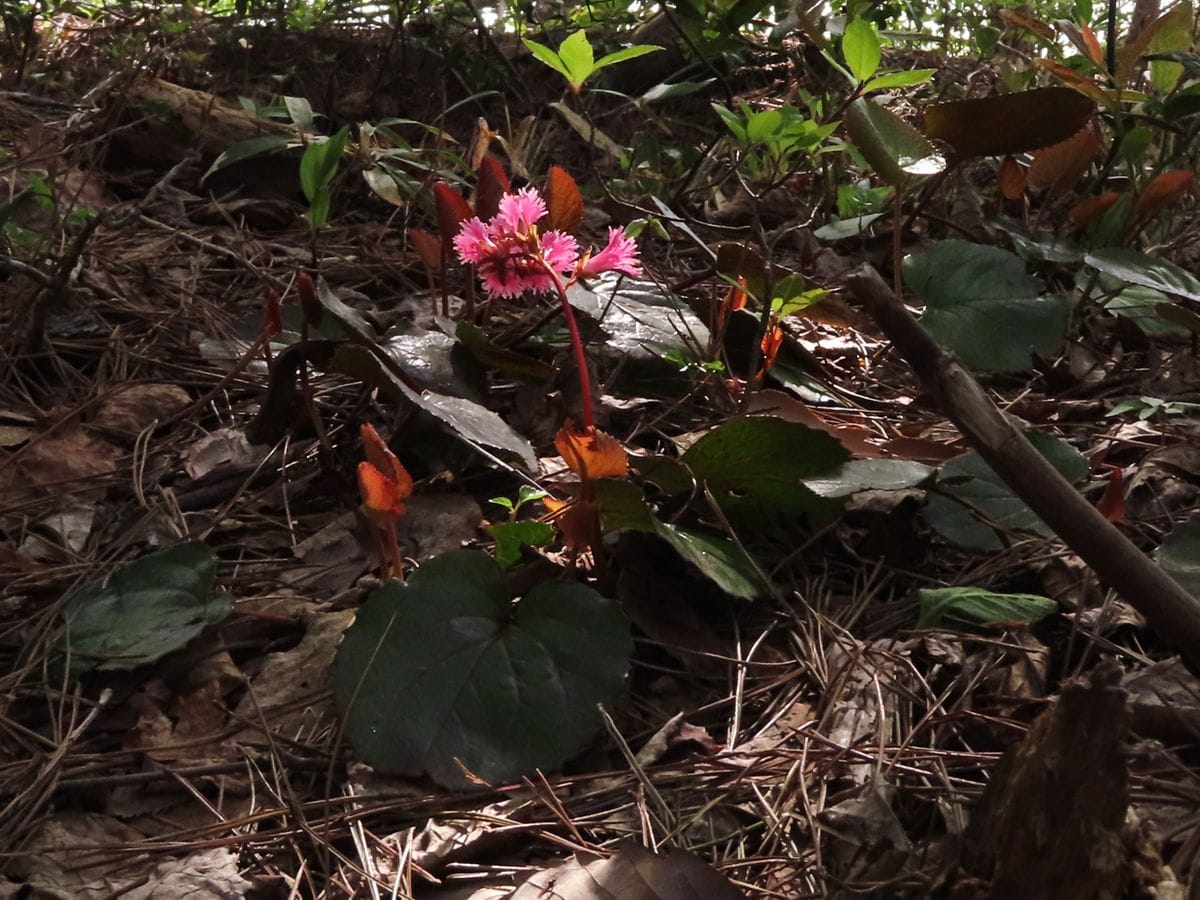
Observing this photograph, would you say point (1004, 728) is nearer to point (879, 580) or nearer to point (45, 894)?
point (879, 580)

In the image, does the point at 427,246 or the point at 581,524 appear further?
the point at 427,246

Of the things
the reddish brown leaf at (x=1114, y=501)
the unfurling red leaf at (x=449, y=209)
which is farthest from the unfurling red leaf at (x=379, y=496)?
the reddish brown leaf at (x=1114, y=501)

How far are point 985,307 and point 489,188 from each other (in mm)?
861

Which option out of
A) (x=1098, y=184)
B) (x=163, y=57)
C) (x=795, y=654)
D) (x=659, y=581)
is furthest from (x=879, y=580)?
(x=163, y=57)

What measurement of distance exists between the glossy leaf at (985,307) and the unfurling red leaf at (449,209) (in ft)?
2.51

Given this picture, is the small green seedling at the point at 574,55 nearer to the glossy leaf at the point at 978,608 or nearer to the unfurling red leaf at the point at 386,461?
the unfurling red leaf at the point at 386,461

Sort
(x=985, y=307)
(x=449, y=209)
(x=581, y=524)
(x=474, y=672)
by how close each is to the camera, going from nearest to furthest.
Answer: (x=474, y=672)
(x=581, y=524)
(x=449, y=209)
(x=985, y=307)

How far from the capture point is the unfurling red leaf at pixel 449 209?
1.56 metres

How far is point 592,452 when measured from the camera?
111 centimetres

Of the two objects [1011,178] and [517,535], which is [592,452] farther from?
[1011,178]

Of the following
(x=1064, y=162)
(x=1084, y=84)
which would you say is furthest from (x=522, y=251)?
(x=1064, y=162)

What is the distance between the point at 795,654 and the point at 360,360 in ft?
2.20

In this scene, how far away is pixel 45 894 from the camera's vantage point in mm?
938

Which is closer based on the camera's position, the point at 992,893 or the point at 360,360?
the point at 992,893
